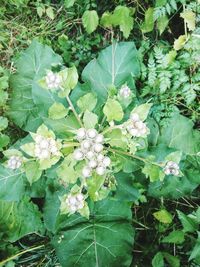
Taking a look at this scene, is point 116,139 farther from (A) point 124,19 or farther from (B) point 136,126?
(A) point 124,19

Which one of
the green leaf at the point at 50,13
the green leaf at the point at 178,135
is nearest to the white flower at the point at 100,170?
the green leaf at the point at 178,135

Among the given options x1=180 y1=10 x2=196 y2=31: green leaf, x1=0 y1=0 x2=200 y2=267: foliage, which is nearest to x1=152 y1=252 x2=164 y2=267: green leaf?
x1=0 y1=0 x2=200 y2=267: foliage

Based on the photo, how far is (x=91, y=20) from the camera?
3348 mm

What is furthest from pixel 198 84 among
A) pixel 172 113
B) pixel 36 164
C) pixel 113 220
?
pixel 36 164

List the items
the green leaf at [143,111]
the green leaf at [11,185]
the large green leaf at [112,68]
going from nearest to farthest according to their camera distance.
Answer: the green leaf at [143,111]
the green leaf at [11,185]
the large green leaf at [112,68]

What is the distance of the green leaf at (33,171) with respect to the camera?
7.03 ft

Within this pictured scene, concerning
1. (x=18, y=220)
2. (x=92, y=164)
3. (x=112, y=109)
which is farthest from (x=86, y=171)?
(x=18, y=220)

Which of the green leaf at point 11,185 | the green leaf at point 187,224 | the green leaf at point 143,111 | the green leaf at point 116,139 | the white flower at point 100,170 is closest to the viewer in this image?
the white flower at point 100,170

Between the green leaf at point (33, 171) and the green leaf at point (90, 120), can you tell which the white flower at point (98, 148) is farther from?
the green leaf at point (33, 171)

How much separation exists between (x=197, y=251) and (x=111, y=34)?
223 centimetres

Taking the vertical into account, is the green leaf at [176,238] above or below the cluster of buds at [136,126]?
below

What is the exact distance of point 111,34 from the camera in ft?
11.7

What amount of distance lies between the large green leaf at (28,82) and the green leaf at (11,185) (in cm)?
44

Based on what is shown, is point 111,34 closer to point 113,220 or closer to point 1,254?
point 113,220
